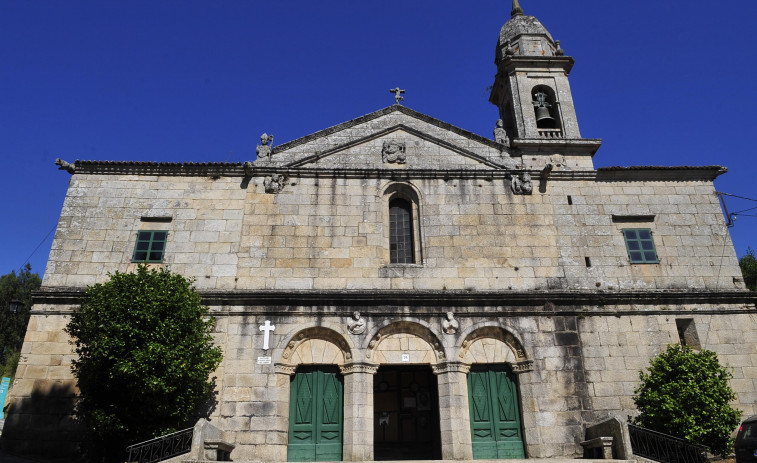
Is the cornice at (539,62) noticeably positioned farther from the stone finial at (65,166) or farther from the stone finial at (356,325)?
the stone finial at (65,166)

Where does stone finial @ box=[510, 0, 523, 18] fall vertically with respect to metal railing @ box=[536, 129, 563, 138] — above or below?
above

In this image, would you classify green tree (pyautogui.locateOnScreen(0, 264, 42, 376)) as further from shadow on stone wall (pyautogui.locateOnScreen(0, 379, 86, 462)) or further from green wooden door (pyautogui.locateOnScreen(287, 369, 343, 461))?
green wooden door (pyautogui.locateOnScreen(287, 369, 343, 461))

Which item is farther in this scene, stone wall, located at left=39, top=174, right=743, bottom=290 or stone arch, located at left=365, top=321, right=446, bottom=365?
stone wall, located at left=39, top=174, right=743, bottom=290

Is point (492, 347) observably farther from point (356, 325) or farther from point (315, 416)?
point (315, 416)

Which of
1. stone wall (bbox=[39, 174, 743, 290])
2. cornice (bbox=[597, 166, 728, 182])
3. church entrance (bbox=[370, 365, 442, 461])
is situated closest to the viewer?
stone wall (bbox=[39, 174, 743, 290])

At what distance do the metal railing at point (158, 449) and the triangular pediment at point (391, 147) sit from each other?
886 cm

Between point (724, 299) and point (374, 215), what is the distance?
11.0m

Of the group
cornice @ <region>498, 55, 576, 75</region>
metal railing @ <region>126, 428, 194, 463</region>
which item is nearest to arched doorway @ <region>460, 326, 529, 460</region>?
metal railing @ <region>126, 428, 194, 463</region>

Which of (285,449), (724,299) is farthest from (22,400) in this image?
(724,299)

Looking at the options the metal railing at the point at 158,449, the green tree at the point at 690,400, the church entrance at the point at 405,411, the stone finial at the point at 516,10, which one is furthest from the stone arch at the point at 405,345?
the stone finial at the point at 516,10

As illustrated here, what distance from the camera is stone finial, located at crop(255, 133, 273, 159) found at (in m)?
17.6

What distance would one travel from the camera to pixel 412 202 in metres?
17.3

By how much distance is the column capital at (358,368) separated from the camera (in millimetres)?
14367

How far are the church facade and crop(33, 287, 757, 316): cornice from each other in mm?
58
